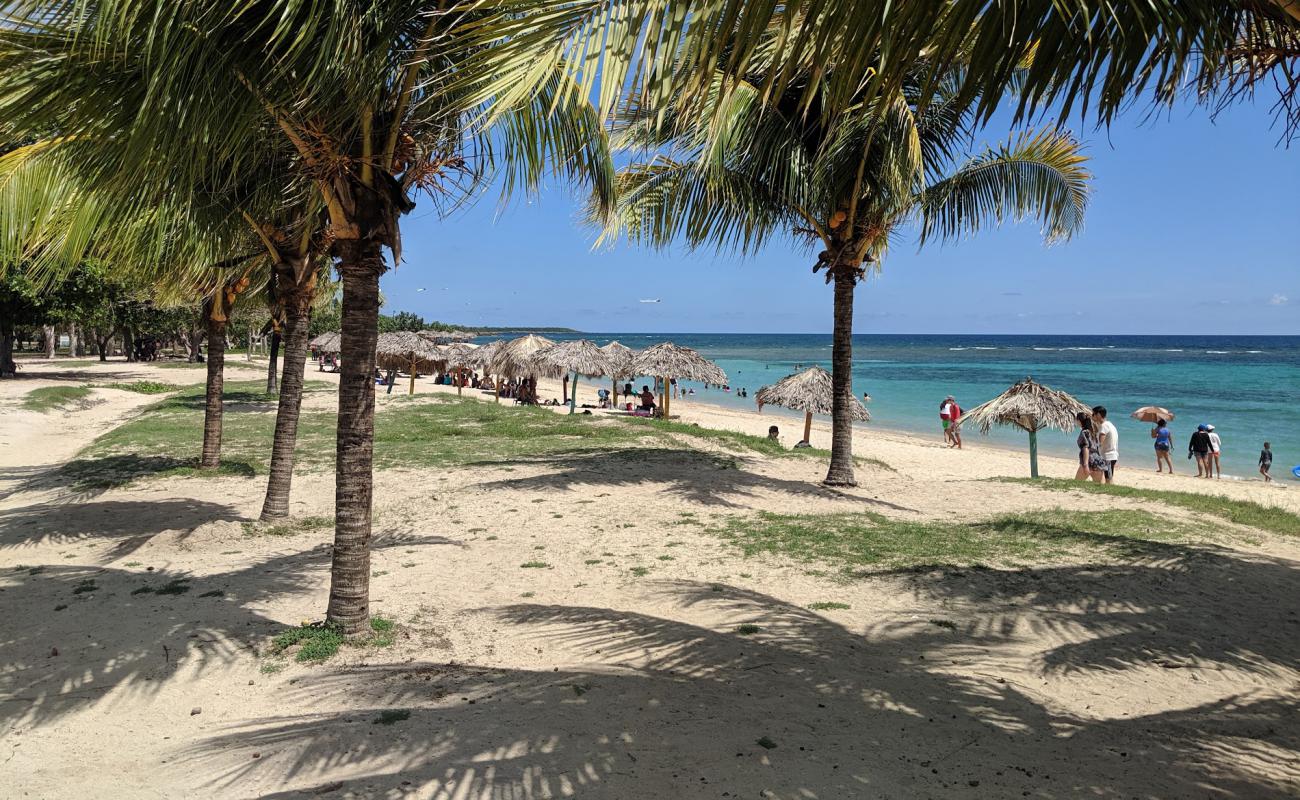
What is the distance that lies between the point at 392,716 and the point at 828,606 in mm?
3002

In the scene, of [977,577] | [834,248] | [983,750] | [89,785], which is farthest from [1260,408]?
[89,785]

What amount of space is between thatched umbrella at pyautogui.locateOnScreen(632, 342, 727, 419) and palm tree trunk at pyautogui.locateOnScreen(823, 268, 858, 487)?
11.3 metres

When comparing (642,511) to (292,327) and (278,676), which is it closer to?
(292,327)

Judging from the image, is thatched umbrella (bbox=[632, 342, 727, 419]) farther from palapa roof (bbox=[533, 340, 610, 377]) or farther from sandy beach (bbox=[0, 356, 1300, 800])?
sandy beach (bbox=[0, 356, 1300, 800])

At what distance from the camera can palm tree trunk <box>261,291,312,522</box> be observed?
24.9 feet

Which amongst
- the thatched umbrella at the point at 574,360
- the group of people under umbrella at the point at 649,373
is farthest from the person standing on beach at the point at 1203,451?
the thatched umbrella at the point at 574,360

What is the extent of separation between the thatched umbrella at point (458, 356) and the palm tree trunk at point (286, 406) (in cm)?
2026

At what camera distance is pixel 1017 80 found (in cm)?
741

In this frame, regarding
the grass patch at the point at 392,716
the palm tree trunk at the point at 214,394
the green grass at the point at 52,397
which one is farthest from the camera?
the green grass at the point at 52,397

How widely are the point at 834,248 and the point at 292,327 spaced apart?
20.8 feet

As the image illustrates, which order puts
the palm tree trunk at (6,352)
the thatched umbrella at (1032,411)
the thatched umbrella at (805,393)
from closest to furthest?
the thatched umbrella at (1032,411), the thatched umbrella at (805,393), the palm tree trunk at (6,352)

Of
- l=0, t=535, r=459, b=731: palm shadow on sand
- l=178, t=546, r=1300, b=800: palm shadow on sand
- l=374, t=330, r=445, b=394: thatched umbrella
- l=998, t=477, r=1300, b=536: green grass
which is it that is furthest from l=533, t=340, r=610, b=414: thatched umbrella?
l=178, t=546, r=1300, b=800: palm shadow on sand

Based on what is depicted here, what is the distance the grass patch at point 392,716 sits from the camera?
140 inches

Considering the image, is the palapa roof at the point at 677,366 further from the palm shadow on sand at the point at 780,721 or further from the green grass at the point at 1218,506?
the palm shadow on sand at the point at 780,721
